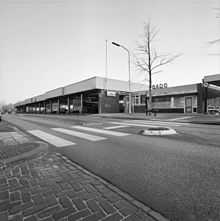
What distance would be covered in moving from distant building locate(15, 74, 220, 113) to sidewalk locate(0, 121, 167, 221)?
22.0 meters

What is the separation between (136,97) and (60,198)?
29.8m

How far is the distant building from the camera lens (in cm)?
2101

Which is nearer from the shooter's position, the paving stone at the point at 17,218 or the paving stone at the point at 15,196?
the paving stone at the point at 17,218

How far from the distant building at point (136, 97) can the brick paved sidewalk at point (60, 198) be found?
22.1 meters

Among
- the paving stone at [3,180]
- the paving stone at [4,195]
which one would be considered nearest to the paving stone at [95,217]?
the paving stone at [4,195]

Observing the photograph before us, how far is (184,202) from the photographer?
180 centimetres

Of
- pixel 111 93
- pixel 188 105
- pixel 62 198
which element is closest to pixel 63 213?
pixel 62 198

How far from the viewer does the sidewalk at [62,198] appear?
159 cm

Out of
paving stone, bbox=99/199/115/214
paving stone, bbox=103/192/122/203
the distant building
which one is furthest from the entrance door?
paving stone, bbox=99/199/115/214

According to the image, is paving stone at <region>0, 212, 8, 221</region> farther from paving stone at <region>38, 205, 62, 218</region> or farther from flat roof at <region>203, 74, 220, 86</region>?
flat roof at <region>203, 74, 220, 86</region>

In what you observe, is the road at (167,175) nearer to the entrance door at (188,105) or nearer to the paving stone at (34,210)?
the paving stone at (34,210)

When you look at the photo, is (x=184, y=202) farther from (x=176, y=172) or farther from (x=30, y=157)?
(x=30, y=157)

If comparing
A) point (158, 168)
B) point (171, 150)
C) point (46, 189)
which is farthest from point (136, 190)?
point (171, 150)

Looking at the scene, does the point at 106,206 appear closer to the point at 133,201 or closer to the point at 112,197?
the point at 112,197
